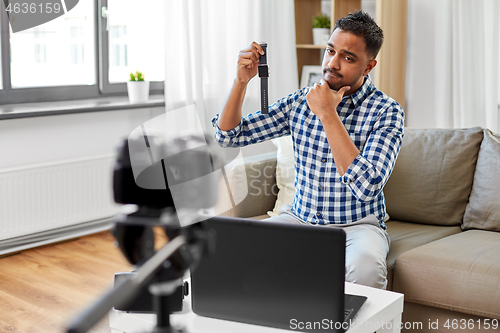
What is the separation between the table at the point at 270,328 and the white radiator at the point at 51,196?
1.52 m

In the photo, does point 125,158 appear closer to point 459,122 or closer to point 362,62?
point 362,62

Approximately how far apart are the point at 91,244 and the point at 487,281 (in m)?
2.18

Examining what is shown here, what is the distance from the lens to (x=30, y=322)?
6.82ft

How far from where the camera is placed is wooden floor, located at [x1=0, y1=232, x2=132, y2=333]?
2.12 meters

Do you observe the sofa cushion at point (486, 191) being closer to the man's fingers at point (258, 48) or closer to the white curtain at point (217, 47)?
the man's fingers at point (258, 48)

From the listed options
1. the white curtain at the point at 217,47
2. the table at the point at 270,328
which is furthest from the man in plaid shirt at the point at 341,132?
the white curtain at the point at 217,47

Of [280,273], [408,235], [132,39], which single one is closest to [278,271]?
[280,273]

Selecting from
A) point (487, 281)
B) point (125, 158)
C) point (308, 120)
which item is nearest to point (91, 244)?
point (308, 120)

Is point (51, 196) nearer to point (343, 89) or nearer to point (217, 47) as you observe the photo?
point (217, 47)

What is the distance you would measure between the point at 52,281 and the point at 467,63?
240cm

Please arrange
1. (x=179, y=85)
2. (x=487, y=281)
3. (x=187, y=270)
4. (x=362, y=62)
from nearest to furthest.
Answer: (x=187, y=270) < (x=487, y=281) < (x=362, y=62) < (x=179, y=85)

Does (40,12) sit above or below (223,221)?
above

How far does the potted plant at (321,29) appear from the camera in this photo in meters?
3.46

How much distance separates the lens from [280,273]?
1023mm
